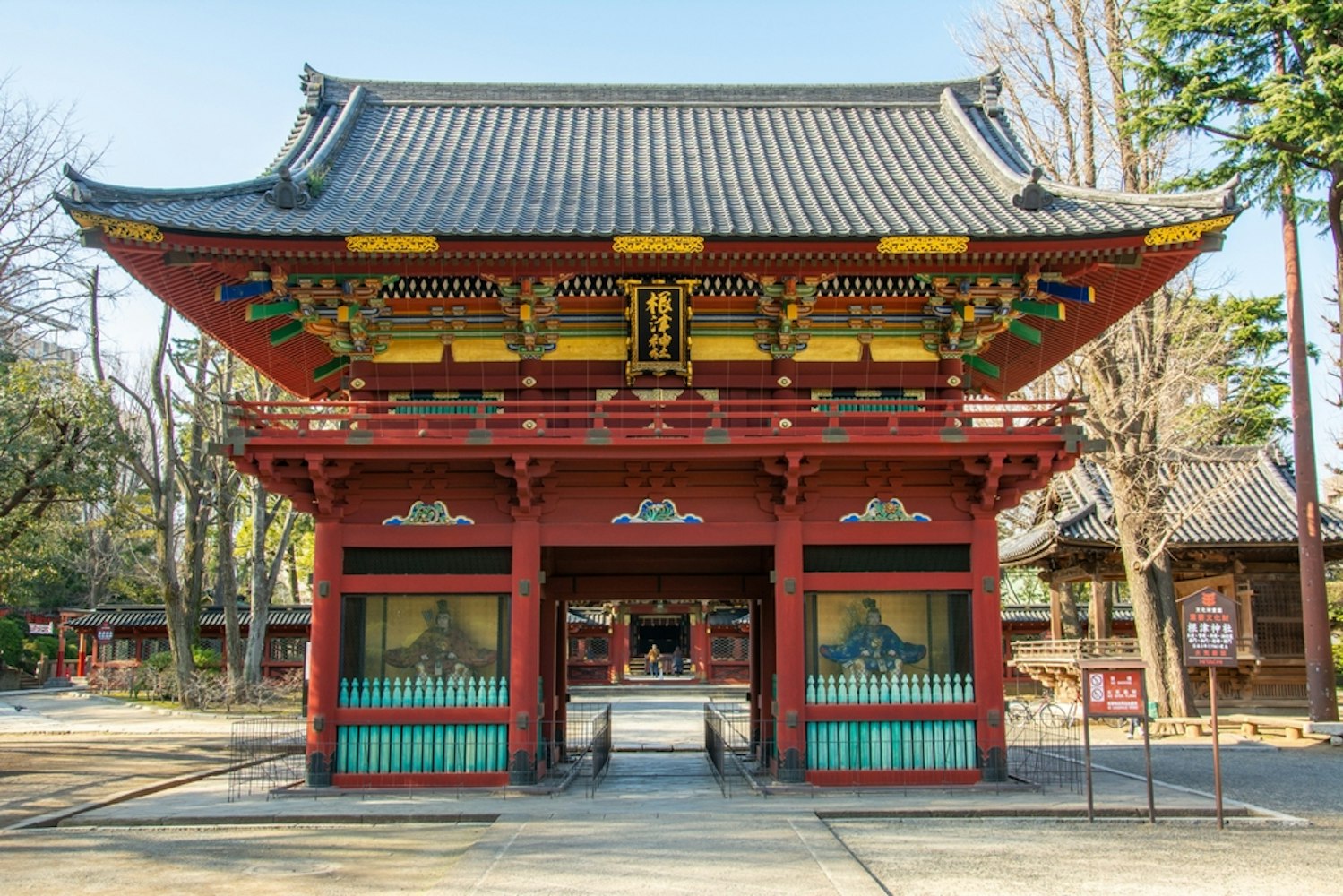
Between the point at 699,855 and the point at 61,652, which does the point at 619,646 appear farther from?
the point at 699,855

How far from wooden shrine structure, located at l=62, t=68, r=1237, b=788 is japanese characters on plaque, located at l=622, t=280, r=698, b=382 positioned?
4 cm

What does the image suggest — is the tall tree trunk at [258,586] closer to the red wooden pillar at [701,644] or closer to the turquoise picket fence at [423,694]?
the red wooden pillar at [701,644]

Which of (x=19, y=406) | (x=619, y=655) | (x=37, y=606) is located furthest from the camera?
(x=37, y=606)

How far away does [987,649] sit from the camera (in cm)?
1589

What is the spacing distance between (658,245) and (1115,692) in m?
8.07

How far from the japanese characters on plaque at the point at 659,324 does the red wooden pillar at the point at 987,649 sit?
5089 mm

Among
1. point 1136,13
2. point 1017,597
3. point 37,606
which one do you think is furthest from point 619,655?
point 1136,13

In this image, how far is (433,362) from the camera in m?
17.1

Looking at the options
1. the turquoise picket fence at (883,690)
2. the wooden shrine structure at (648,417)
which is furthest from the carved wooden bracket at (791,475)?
the turquoise picket fence at (883,690)

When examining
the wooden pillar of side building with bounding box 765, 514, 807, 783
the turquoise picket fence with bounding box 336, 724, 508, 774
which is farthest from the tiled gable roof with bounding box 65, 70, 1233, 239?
the turquoise picket fence with bounding box 336, 724, 508, 774

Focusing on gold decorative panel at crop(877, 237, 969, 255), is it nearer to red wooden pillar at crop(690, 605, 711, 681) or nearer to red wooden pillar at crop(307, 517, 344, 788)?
red wooden pillar at crop(307, 517, 344, 788)

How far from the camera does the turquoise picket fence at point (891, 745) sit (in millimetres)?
15633

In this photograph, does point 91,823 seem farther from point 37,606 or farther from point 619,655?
point 37,606

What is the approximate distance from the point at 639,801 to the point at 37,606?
54.0 m
